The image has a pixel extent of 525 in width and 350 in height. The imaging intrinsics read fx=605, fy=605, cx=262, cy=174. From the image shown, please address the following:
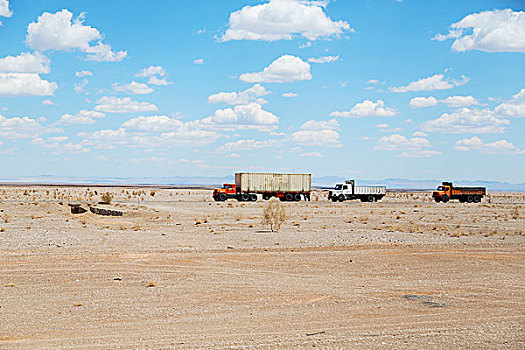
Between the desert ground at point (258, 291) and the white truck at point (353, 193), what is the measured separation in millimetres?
44200

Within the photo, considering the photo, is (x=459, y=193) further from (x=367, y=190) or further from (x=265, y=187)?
(x=265, y=187)

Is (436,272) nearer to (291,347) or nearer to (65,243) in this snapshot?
(291,347)

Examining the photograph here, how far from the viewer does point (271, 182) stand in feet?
245

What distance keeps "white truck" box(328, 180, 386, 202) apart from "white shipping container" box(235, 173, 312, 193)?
374 centimetres

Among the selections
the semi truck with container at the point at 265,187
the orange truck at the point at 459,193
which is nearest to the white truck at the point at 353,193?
the semi truck with container at the point at 265,187

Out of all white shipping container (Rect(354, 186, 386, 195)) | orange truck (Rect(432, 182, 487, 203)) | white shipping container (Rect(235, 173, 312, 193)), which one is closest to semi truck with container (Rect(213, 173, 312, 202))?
white shipping container (Rect(235, 173, 312, 193))

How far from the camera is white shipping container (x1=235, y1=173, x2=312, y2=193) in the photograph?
2874 inches

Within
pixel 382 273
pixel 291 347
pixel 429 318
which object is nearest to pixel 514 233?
pixel 382 273

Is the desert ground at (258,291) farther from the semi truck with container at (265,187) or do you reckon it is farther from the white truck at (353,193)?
the white truck at (353,193)

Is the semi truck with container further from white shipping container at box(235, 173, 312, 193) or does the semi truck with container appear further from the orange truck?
the orange truck

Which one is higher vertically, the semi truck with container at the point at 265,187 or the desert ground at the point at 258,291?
the semi truck with container at the point at 265,187

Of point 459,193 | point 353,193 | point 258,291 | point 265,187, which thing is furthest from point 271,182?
point 258,291

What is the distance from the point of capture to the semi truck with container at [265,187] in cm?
7231

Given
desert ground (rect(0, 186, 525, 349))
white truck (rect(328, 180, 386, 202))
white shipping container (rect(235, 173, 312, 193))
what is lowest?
desert ground (rect(0, 186, 525, 349))
